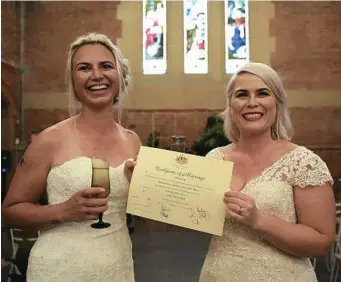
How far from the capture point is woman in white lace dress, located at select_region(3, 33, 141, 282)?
169 centimetres

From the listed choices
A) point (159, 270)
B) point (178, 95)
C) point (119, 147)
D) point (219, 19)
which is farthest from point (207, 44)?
point (119, 147)

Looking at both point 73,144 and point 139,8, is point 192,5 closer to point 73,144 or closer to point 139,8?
point 139,8

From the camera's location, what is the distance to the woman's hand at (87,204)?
4.99 ft

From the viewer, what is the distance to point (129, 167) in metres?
1.72

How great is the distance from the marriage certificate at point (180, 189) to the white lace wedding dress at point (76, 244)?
0.14 meters

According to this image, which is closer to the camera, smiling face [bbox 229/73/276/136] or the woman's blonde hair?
smiling face [bbox 229/73/276/136]

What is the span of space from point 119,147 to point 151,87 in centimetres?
780

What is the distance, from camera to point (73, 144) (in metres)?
1.77

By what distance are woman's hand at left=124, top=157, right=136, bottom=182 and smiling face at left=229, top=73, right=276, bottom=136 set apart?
1.51 ft

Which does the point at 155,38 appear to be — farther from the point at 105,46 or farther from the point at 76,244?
the point at 76,244

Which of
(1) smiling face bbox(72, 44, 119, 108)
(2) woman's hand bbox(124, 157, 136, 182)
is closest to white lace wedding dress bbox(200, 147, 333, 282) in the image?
(2) woman's hand bbox(124, 157, 136, 182)
